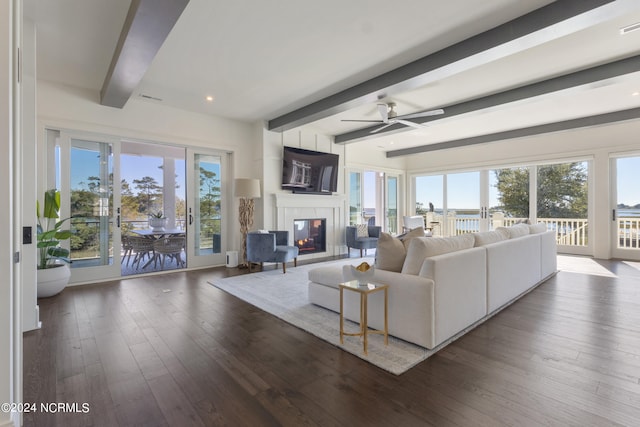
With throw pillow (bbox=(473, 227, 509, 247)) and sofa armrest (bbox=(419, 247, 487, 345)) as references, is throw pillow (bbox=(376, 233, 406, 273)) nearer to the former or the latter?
sofa armrest (bbox=(419, 247, 487, 345))

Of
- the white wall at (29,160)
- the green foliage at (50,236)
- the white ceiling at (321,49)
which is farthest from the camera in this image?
the green foliage at (50,236)

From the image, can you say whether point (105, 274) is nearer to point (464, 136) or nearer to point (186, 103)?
point (186, 103)

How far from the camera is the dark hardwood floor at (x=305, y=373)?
1663mm

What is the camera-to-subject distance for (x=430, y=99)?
488 centimetres

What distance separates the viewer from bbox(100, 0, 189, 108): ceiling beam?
7.80ft

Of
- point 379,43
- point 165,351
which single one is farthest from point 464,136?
point 165,351

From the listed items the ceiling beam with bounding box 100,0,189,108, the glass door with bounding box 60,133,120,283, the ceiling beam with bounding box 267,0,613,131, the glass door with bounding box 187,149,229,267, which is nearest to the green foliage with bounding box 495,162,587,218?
the ceiling beam with bounding box 267,0,613,131

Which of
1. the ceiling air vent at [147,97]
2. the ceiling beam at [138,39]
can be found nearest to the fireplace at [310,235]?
the ceiling air vent at [147,97]

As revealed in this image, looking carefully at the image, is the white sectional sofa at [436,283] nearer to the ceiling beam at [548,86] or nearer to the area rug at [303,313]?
the area rug at [303,313]

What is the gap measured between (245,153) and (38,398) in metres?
4.96

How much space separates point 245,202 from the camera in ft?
19.1

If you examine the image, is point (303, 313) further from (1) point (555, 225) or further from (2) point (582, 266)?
(1) point (555, 225)

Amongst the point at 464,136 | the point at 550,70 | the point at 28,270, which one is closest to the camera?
the point at 28,270

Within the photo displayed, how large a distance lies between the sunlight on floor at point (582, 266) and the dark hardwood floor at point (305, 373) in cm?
217
